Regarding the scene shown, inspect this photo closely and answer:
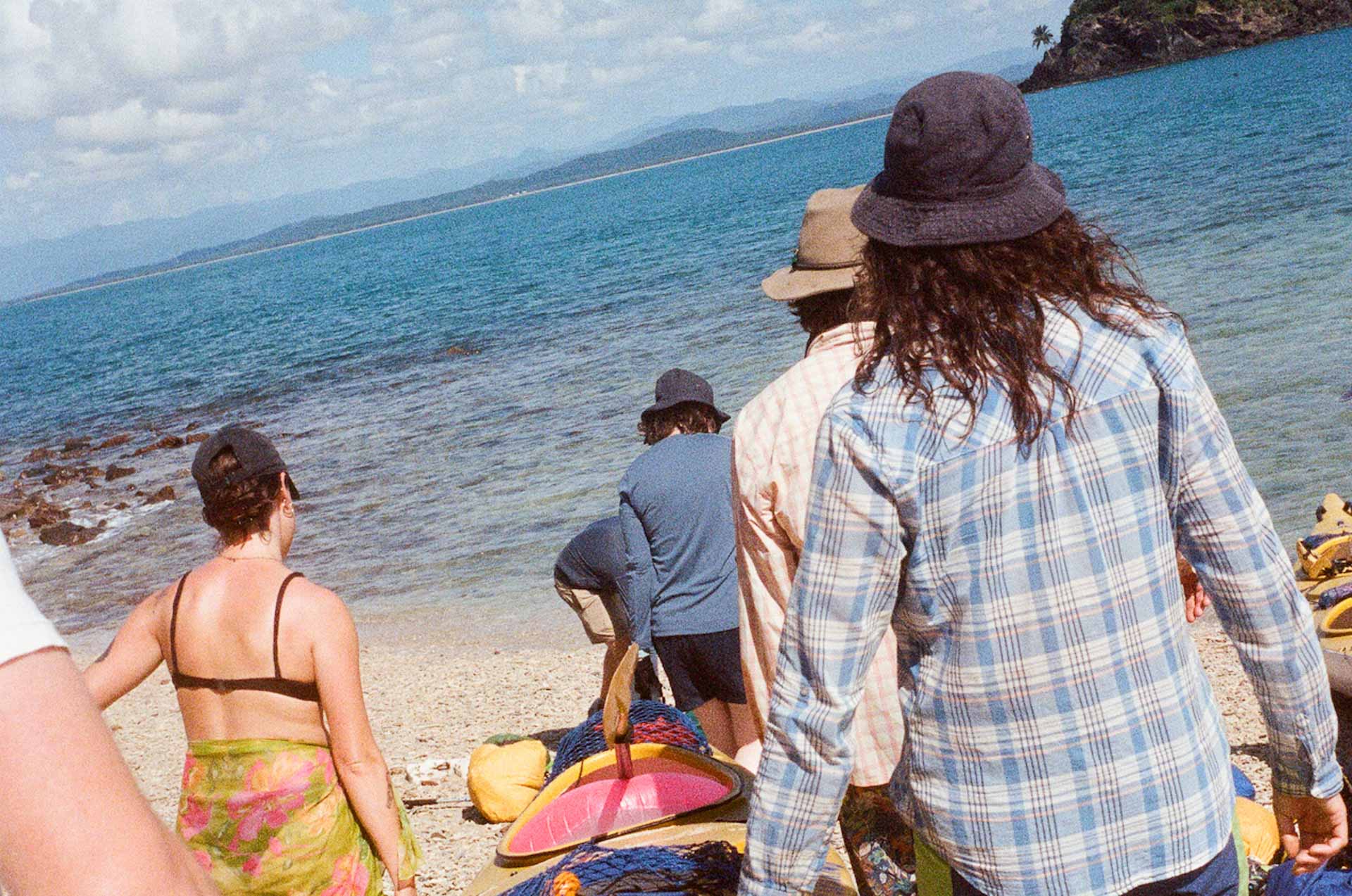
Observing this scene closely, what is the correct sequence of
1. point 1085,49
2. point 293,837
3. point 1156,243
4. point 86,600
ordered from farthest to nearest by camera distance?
point 1085,49 → point 1156,243 → point 86,600 → point 293,837

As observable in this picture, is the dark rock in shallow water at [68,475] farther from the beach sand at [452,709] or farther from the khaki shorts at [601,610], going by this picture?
the khaki shorts at [601,610]

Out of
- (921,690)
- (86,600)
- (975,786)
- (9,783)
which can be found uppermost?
(9,783)

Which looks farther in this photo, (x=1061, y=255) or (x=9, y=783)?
(x=1061, y=255)

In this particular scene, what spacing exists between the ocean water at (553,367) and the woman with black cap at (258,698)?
6.94 ft

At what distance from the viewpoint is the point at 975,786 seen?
1.86 m

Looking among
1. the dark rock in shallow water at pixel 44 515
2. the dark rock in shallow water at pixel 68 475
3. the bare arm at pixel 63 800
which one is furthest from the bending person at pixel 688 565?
the dark rock in shallow water at pixel 68 475

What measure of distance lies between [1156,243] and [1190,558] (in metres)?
24.8

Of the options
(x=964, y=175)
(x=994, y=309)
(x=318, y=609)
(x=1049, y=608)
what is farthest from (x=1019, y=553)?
(x=318, y=609)

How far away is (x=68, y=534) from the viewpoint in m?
19.0

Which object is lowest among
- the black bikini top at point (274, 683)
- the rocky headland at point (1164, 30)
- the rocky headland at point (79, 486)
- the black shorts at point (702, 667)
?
the rocky headland at point (79, 486)

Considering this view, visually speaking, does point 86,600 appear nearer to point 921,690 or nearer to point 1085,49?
point 921,690

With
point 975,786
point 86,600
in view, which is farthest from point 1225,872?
point 86,600

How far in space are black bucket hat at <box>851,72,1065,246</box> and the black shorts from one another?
Answer: 10.8 feet

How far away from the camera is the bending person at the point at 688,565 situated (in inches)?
195
